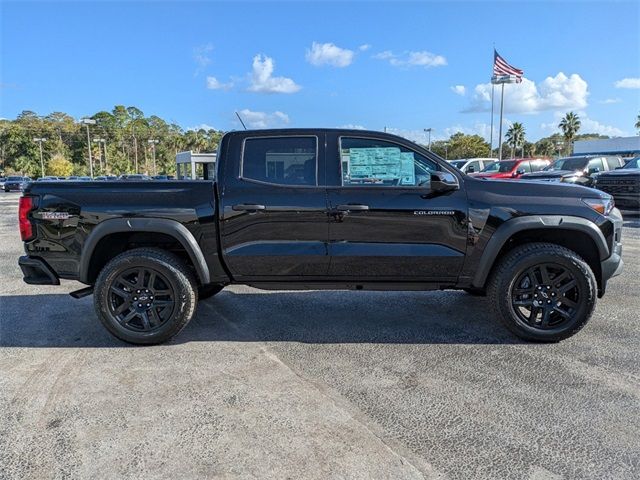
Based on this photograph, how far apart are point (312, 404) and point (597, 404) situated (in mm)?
1830

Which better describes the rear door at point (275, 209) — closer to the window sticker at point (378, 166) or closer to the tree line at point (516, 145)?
the window sticker at point (378, 166)

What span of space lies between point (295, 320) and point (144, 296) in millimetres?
1484

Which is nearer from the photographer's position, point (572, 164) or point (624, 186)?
point (624, 186)

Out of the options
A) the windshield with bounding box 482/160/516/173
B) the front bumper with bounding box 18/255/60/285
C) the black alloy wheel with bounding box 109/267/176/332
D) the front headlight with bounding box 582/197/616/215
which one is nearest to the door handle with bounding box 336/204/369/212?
the black alloy wheel with bounding box 109/267/176/332

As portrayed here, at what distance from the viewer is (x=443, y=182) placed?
3.81 m

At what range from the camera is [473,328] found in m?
4.45

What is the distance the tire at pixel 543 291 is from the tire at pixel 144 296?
8.79 feet

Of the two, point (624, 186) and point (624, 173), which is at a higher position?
point (624, 173)

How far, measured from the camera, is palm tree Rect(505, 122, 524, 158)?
79.2 m

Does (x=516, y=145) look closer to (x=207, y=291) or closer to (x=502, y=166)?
(x=502, y=166)

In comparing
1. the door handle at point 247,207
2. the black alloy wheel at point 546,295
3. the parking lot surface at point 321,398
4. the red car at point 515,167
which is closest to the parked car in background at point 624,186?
the red car at point 515,167

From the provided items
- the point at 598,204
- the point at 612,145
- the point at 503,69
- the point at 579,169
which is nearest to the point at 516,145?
the point at 612,145

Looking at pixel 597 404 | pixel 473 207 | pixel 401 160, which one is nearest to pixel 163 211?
pixel 401 160

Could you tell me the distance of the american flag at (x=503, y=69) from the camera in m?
30.6
